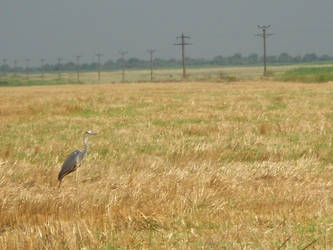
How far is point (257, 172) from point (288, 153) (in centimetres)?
248

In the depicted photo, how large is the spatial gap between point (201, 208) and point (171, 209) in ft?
1.38

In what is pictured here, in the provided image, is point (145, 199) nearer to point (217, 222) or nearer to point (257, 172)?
point (217, 222)

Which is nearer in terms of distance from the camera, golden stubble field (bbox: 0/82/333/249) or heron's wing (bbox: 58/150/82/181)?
golden stubble field (bbox: 0/82/333/249)

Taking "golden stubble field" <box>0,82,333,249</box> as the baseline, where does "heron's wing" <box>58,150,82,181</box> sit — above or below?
above

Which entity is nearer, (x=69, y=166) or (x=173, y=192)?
(x=173, y=192)

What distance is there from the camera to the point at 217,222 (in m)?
5.47

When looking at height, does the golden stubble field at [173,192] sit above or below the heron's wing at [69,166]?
below

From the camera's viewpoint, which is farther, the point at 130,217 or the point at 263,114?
the point at 263,114

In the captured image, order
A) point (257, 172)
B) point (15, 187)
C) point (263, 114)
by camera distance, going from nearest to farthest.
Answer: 1. point (15, 187)
2. point (257, 172)
3. point (263, 114)

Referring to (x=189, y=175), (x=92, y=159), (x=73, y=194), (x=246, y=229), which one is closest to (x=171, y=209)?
(x=246, y=229)

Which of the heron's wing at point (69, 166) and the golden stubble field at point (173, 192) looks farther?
the heron's wing at point (69, 166)

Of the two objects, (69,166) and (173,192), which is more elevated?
(69,166)

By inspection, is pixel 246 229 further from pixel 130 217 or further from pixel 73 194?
pixel 73 194

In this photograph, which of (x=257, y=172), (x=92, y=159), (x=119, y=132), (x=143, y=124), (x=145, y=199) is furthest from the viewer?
(x=143, y=124)
